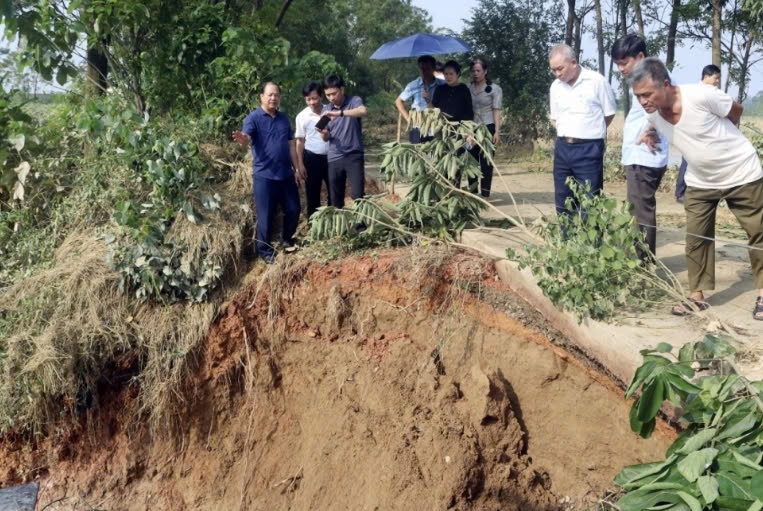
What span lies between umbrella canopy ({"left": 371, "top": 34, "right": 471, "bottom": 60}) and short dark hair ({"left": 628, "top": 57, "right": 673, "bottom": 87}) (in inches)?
196

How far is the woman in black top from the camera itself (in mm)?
6930

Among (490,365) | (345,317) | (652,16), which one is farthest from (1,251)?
(652,16)

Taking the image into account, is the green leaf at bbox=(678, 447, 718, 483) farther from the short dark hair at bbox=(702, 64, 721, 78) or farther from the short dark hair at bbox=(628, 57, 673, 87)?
the short dark hair at bbox=(702, 64, 721, 78)

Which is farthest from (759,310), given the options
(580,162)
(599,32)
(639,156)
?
(599,32)

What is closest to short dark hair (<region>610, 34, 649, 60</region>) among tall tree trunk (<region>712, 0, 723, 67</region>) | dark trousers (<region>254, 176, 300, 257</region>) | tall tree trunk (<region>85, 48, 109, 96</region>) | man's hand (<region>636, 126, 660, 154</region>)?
man's hand (<region>636, 126, 660, 154</region>)

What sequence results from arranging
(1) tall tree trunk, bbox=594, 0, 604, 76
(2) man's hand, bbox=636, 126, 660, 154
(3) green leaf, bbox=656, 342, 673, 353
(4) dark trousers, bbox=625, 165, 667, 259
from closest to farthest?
(3) green leaf, bbox=656, 342, 673, 353 → (2) man's hand, bbox=636, 126, 660, 154 → (4) dark trousers, bbox=625, 165, 667, 259 → (1) tall tree trunk, bbox=594, 0, 604, 76

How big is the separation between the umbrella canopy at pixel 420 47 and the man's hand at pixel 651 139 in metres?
4.37

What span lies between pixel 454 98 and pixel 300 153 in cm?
157

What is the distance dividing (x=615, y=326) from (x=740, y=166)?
1196mm

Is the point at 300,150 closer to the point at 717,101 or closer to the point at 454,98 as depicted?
the point at 454,98

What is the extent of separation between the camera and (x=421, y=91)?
7480 millimetres

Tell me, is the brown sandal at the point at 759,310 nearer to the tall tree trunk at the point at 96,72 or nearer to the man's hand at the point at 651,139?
the man's hand at the point at 651,139

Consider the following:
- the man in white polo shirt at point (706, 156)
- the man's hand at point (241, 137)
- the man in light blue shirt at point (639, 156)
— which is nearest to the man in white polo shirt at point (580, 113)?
the man in light blue shirt at point (639, 156)

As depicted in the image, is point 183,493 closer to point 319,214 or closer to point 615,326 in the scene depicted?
point 319,214
